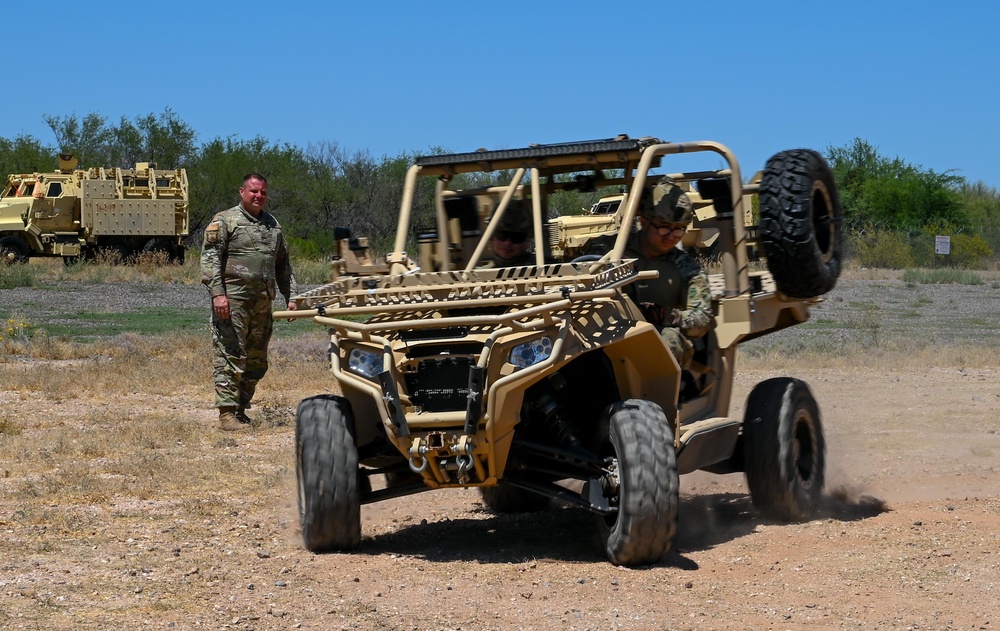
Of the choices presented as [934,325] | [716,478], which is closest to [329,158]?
[934,325]

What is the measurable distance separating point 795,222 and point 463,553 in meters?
2.56

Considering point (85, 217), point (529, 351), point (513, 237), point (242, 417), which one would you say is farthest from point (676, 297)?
point (85, 217)

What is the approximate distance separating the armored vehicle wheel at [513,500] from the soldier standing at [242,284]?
348 centimetres

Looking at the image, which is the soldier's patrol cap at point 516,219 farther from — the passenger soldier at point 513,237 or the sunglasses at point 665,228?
the sunglasses at point 665,228

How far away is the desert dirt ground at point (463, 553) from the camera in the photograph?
19.4 ft

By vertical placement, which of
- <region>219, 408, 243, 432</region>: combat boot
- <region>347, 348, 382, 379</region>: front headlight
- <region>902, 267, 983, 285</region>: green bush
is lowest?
<region>219, 408, 243, 432</region>: combat boot

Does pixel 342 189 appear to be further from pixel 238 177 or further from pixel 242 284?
pixel 242 284

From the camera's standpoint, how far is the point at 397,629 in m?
5.65

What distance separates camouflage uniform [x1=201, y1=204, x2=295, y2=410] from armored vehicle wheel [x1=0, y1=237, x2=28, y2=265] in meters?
29.6

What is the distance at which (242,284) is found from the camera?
464 inches

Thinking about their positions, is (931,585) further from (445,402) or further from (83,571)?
(83,571)

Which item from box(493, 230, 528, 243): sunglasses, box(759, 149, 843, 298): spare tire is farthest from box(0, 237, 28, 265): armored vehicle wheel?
box(759, 149, 843, 298): spare tire

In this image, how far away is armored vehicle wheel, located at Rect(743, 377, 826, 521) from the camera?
27.1 feet

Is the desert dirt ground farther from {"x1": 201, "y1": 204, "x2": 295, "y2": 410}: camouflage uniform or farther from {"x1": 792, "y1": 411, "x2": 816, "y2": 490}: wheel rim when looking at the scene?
{"x1": 201, "y1": 204, "x2": 295, "y2": 410}: camouflage uniform
